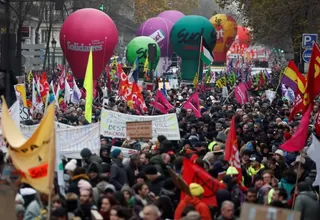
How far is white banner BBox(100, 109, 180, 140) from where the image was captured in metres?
20.9

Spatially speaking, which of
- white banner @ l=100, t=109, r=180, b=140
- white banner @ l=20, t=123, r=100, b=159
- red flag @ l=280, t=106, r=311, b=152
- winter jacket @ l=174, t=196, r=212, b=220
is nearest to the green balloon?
white banner @ l=100, t=109, r=180, b=140

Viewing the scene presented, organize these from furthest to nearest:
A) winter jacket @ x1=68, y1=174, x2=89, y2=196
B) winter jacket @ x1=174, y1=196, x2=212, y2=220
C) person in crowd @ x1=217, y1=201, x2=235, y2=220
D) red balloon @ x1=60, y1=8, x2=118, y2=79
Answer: red balloon @ x1=60, y1=8, x2=118, y2=79 → winter jacket @ x1=68, y1=174, x2=89, y2=196 → winter jacket @ x1=174, y1=196, x2=212, y2=220 → person in crowd @ x1=217, y1=201, x2=235, y2=220

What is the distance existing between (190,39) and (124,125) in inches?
1624

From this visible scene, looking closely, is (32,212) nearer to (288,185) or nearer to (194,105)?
(288,185)

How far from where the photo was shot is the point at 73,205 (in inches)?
489

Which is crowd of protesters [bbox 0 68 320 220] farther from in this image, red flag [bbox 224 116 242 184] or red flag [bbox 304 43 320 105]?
Answer: red flag [bbox 304 43 320 105]

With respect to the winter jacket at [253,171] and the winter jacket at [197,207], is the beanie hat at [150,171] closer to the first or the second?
the winter jacket at [197,207]

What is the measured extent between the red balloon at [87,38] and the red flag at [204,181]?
111 feet

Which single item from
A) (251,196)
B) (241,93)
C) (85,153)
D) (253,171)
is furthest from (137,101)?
(251,196)

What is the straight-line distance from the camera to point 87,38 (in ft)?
155

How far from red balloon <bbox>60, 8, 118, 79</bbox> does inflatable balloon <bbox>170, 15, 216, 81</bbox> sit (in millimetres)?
13899

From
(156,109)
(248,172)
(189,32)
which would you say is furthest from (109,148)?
(189,32)

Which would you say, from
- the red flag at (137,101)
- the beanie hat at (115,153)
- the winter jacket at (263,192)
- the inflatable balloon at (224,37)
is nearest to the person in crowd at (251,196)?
the winter jacket at (263,192)

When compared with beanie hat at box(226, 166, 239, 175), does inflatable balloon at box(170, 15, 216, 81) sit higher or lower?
lower
